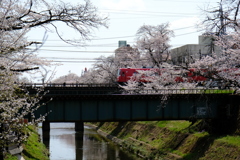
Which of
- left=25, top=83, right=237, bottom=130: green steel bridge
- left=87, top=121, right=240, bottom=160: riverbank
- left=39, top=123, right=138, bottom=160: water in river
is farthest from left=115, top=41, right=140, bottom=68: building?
left=25, top=83, right=237, bottom=130: green steel bridge

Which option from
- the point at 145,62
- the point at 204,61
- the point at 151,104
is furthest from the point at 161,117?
the point at 145,62

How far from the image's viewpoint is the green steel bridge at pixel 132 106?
2733cm

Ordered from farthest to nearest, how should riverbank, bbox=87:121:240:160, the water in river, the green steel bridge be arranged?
1. the water in river
2. the green steel bridge
3. riverbank, bbox=87:121:240:160

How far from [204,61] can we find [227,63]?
4754mm

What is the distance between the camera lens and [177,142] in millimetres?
32656

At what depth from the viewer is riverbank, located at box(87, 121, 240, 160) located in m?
26.3

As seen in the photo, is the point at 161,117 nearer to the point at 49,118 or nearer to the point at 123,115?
the point at 123,115

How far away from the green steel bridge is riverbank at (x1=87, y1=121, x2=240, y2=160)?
2.30 m

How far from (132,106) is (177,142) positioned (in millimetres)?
6138

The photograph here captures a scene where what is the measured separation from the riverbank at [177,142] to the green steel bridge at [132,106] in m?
2.30

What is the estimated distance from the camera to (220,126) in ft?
102

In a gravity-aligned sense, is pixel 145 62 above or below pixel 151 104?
above

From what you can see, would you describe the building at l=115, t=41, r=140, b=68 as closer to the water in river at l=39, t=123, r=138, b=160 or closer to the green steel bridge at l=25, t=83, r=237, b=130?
the water in river at l=39, t=123, r=138, b=160

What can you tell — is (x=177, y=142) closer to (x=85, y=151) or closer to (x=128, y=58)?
(x=85, y=151)
